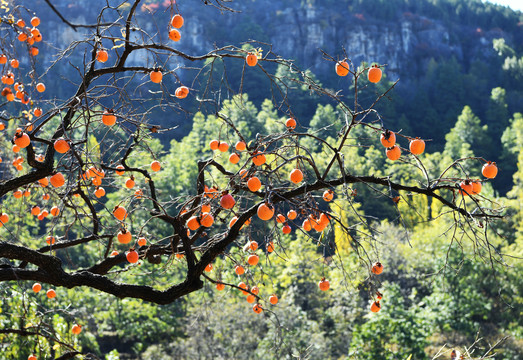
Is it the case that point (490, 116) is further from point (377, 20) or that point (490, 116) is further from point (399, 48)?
point (377, 20)

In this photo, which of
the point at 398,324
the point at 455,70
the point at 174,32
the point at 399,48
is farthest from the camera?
the point at 399,48

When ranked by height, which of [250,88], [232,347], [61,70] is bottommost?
[232,347]

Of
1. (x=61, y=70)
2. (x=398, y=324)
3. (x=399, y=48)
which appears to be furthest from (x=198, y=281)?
(x=399, y=48)

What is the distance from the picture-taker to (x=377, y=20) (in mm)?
50000

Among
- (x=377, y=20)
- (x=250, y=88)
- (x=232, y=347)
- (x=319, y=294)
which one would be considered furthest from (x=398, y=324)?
(x=377, y=20)

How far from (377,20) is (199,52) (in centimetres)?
1780

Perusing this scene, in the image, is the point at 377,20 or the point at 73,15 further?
the point at 377,20

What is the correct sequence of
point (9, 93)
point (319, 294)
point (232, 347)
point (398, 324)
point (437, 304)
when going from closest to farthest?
point (9, 93) → point (398, 324) → point (232, 347) → point (437, 304) → point (319, 294)

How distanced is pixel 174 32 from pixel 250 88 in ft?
105

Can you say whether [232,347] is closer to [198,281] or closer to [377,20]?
[198,281]

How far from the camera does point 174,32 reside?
249 cm

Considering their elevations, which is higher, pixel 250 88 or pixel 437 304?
pixel 250 88

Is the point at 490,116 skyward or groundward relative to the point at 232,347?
skyward

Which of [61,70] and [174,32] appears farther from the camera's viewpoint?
[61,70]
